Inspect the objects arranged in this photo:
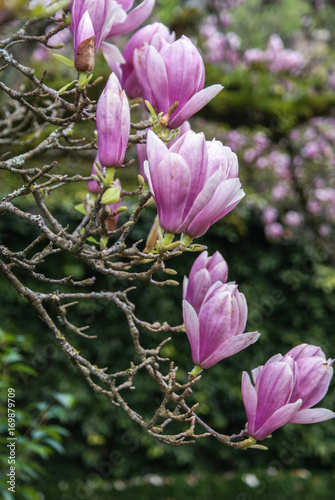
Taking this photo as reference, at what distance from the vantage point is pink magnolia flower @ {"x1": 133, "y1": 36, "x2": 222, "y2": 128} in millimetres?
761

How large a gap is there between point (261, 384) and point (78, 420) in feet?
11.6

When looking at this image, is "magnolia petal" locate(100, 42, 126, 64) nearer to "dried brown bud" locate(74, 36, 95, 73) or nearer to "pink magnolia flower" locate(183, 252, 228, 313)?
"dried brown bud" locate(74, 36, 95, 73)

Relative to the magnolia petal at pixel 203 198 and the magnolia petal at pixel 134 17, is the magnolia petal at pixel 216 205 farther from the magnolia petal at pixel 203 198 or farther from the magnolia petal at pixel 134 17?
the magnolia petal at pixel 134 17

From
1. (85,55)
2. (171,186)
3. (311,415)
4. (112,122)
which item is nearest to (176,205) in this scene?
(171,186)

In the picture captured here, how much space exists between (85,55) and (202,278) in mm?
403

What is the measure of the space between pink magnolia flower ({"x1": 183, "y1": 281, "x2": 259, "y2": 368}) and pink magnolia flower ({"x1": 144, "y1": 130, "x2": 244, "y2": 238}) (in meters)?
0.11

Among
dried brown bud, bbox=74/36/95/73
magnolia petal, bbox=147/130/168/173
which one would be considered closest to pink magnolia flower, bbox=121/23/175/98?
dried brown bud, bbox=74/36/95/73

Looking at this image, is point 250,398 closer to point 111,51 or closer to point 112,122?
point 112,122

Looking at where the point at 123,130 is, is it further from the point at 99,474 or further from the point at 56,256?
the point at 99,474

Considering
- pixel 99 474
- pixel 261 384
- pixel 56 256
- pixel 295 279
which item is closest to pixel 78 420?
pixel 99 474

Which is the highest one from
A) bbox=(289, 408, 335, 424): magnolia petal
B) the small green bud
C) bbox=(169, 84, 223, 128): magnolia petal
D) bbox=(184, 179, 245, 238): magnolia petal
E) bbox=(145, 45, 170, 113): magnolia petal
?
bbox=(145, 45, 170, 113): magnolia petal

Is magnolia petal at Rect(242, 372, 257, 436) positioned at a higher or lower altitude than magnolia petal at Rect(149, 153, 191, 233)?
lower

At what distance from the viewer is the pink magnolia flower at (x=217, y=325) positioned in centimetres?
75

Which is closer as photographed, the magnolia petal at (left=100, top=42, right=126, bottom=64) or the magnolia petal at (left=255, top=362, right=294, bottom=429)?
the magnolia petal at (left=255, top=362, right=294, bottom=429)
